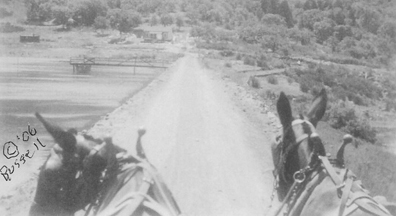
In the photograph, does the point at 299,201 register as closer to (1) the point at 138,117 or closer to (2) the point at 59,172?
(2) the point at 59,172

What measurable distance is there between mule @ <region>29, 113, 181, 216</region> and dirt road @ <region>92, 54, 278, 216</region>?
50.2 inches

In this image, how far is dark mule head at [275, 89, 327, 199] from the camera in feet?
13.3

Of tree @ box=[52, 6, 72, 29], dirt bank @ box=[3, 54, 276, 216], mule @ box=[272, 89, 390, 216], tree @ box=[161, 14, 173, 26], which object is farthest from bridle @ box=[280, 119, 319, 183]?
tree @ box=[161, 14, 173, 26]

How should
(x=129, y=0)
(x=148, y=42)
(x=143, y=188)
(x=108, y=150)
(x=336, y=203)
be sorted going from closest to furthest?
(x=336, y=203), (x=143, y=188), (x=108, y=150), (x=129, y=0), (x=148, y=42)

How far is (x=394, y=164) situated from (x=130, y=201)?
13819 mm

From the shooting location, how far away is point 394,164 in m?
15.8

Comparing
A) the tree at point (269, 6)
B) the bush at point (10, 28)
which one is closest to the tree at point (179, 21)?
the bush at point (10, 28)

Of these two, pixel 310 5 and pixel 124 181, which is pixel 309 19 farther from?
pixel 124 181

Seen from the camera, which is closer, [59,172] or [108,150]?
[59,172]

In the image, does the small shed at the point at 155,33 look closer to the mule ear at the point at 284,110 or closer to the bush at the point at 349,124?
the bush at the point at 349,124

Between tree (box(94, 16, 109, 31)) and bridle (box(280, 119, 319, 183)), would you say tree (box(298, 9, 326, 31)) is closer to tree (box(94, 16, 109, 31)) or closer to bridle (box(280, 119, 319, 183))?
tree (box(94, 16, 109, 31))

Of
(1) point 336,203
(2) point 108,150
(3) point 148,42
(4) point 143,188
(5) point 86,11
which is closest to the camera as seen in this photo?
(1) point 336,203

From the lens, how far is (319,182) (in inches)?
147

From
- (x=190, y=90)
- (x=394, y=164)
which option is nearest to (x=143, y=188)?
(x=394, y=164)
